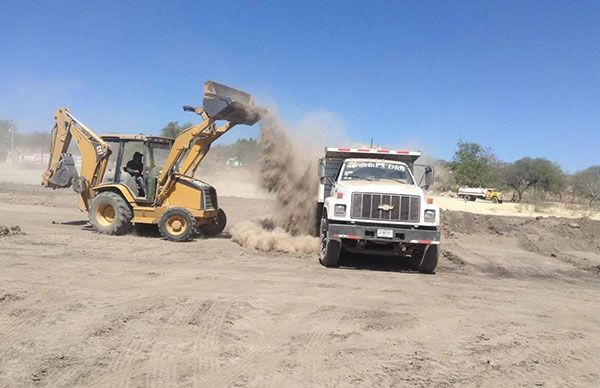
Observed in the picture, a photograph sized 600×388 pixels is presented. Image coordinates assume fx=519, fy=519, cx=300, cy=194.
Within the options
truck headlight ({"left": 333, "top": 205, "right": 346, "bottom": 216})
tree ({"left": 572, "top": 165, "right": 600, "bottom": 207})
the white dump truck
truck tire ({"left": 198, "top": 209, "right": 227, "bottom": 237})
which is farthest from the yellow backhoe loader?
tree ({"left": 572, "top": 165, "right": 600, "bottom": 207})

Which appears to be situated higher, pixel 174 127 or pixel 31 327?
pixel 174 127

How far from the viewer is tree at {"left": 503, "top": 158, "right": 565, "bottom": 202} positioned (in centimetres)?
6669

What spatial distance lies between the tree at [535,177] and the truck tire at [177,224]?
60.2m

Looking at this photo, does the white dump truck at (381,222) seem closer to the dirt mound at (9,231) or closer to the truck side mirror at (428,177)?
the truck side mirror at (428,177)

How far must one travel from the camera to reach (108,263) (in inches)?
374

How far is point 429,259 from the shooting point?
1048 cm

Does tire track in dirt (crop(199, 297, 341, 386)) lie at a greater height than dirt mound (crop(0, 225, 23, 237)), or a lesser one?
lesser

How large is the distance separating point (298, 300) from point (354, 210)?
3291 millimetres

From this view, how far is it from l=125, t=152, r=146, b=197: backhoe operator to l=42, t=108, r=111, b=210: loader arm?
68cm

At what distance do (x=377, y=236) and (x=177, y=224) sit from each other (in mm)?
5551

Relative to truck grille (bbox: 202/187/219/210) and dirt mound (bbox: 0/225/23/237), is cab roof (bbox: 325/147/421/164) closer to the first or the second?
truck grille (bbox: 202/187/219/210)

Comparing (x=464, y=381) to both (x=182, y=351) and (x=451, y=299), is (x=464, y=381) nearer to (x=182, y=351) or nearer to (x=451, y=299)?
(x=182, y=351)

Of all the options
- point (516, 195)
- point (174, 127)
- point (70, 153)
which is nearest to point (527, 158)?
point (516, 195)

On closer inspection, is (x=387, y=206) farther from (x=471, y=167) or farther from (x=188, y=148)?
(x=471, y=167)
